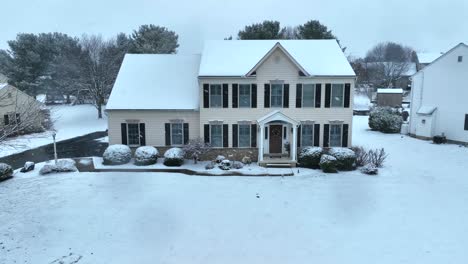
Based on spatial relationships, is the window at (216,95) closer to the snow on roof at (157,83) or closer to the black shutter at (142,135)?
the snow on roof at (157,83)

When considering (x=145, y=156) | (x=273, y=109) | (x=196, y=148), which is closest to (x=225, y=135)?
(x=196, y=148)

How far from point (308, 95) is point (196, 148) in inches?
303

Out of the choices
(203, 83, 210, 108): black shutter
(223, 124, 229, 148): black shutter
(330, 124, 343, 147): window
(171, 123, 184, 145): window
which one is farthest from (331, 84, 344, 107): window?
(171, 123, 184, 145): window

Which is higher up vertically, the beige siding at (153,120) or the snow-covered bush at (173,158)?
the beige siding at (153,120)

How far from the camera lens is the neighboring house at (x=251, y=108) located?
68.7 feet

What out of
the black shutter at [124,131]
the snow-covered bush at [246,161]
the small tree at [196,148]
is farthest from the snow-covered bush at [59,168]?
the snow-covered bush at [246,161]

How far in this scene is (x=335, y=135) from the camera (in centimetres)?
2158

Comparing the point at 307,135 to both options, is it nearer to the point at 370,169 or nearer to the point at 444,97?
the point at 370,169

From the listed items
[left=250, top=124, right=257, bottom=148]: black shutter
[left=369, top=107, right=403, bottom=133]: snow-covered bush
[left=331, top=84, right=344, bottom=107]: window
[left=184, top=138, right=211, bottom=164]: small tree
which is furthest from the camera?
[left=369, top=107, right=403, bottom=133]: snow-covered bush

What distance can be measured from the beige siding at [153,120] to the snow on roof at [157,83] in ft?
1.20

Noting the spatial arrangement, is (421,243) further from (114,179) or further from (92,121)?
(92,121)

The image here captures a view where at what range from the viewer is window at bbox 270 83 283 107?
69.4 ft

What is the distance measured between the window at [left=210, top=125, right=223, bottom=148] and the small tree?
1.63ft

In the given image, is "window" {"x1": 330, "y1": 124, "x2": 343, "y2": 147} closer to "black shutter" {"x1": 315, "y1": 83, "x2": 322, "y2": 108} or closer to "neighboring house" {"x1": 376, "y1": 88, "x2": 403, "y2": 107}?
"black shutter" {"x1": 315, "y1": 83, "x2": 322, "y2": 108}
